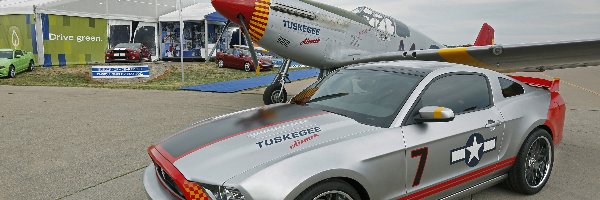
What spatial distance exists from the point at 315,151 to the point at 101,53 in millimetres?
24973

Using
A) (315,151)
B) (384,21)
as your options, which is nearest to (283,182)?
(315,151)

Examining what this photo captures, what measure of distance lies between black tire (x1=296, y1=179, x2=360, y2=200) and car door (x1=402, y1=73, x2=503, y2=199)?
513mm

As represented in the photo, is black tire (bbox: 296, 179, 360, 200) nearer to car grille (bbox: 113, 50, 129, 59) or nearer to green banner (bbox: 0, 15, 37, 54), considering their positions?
car grille (bbox: 113, 50, 129, 59)

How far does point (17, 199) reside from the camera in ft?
12.2

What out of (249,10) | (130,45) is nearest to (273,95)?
(249,10)

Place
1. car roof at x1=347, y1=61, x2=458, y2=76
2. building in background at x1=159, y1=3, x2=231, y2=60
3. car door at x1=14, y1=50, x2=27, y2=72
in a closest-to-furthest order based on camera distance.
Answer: car roof at x1=347, y1=61, x2=458, y2=76 → car door at x1=14, y1=50, x2=27, y2=72 → building in background at x1=159, y1=3, x2=231, y2=60

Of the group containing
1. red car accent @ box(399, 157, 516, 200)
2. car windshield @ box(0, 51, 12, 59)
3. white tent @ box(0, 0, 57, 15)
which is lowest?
red car accent @ box(399, 157, 516, 200)

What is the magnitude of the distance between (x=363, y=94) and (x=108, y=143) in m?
4.17

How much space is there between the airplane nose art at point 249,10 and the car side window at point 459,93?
5.14 m

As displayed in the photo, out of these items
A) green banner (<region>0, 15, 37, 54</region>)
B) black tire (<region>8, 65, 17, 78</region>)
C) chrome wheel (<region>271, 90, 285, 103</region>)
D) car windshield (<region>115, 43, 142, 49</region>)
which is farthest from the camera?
car windshield (<region>115, 43, 142, 49</region>)

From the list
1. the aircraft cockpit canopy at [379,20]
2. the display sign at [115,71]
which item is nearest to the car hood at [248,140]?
the aircraft cockpit canopy at [379,20]

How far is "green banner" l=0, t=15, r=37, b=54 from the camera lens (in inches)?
826

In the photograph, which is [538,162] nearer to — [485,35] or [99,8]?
[485,35]

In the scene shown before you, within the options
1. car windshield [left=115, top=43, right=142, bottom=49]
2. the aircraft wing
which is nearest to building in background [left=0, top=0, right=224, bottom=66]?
car windshield [left=115, top=43, right=142, bottom=49]
